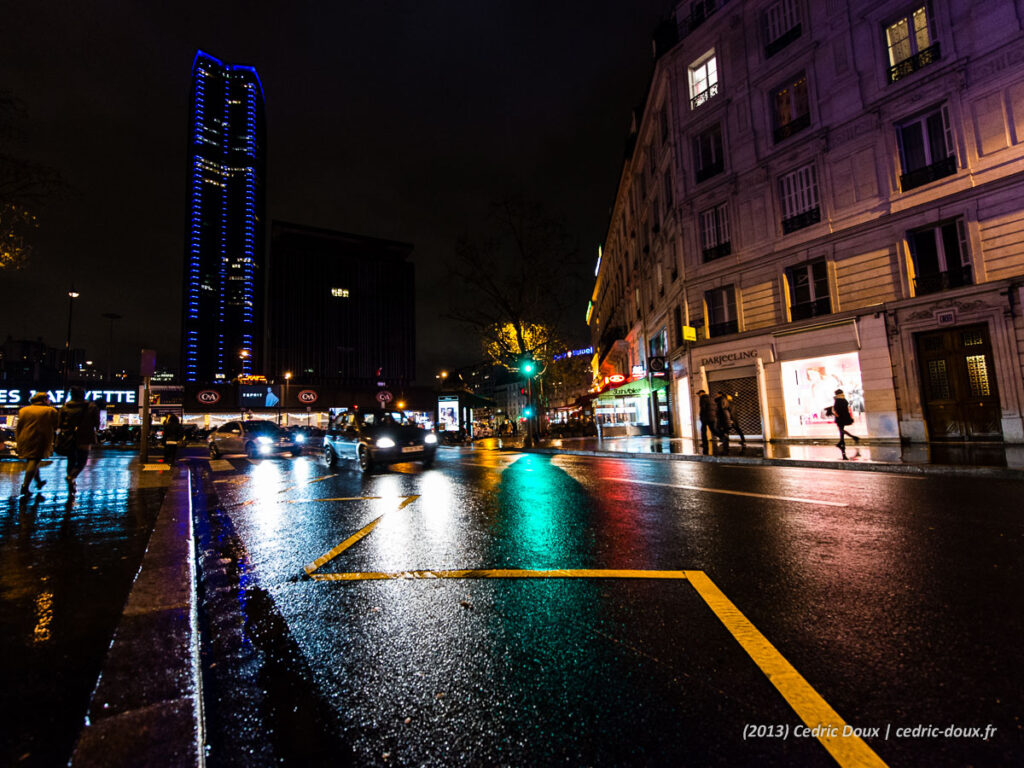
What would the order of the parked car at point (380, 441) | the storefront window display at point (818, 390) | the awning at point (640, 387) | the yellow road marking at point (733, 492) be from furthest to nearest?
the awning at point (640, 387) < the storefront window display at point (818, 390) < the parked car at point (380, 441) < the yellow road marking at point (733, 492)

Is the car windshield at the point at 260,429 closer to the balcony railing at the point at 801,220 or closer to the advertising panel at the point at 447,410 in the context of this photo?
the advertising panel at the point at 447,410

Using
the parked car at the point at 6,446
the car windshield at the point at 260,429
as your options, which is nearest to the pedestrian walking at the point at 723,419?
the car windshield at the point at 260,429

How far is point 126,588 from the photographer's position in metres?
3.10

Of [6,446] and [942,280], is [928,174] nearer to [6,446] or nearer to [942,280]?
[942,280]

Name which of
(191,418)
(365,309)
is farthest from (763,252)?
(365,309)

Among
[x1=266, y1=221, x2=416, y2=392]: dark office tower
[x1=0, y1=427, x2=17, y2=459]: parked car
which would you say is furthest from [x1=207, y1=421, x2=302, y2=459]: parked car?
[x1=266, y1=221, x2=416, y2=392]: dark office tower

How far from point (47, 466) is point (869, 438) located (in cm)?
2541

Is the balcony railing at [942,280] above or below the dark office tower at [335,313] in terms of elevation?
below

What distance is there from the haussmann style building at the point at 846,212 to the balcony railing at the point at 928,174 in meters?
0.05

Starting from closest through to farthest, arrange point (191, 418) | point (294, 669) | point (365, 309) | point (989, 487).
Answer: point (294, 669), point (989, 487), point (191, 418), point (365, 309)

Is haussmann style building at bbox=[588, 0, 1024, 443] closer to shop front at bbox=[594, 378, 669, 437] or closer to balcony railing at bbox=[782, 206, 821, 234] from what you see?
balcony railing at bbox=[782, 206, 821, 234]

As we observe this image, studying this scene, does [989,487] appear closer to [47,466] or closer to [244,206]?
[47,466]

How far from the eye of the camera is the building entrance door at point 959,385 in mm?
13391

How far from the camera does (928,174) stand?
14703mm
